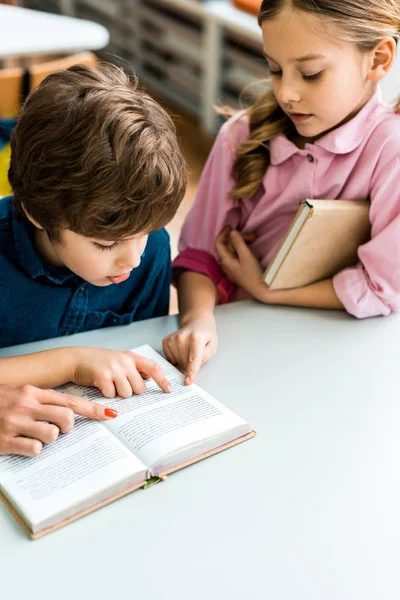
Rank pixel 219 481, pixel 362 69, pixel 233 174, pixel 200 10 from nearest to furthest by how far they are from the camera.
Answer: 1. pixel 219 481
2. pixel 362 69
3. pixel 233 174
4. pixel 200 10

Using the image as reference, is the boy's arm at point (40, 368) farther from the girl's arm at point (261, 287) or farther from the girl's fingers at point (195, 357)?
the girl's arm at point (261, 287)

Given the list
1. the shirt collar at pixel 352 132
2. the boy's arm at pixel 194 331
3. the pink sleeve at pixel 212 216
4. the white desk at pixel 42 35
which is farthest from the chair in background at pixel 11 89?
the shirt collar at pixel 352 132

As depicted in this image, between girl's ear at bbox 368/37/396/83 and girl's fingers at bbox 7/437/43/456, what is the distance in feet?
2.59

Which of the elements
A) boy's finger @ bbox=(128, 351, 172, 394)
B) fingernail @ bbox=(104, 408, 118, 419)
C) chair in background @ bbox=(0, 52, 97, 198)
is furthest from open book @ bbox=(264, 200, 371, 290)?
chair in background @ bbox=(0, 52, 97, 198)

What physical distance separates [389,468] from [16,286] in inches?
24.6

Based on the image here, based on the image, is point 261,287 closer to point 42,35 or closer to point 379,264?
point 379,264

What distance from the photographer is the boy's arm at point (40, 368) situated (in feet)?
3.27

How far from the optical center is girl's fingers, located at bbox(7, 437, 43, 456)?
2.79 ft

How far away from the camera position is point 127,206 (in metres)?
0.93

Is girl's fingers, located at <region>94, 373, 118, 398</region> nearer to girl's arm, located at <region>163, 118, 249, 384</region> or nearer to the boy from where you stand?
the boy

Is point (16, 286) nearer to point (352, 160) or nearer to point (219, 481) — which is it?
point (219, 481)

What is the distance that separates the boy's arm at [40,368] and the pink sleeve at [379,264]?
523 mm

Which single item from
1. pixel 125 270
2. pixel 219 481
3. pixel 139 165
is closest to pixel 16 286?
pixel 125 270

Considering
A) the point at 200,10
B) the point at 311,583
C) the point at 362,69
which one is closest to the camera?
the point at 311,583
